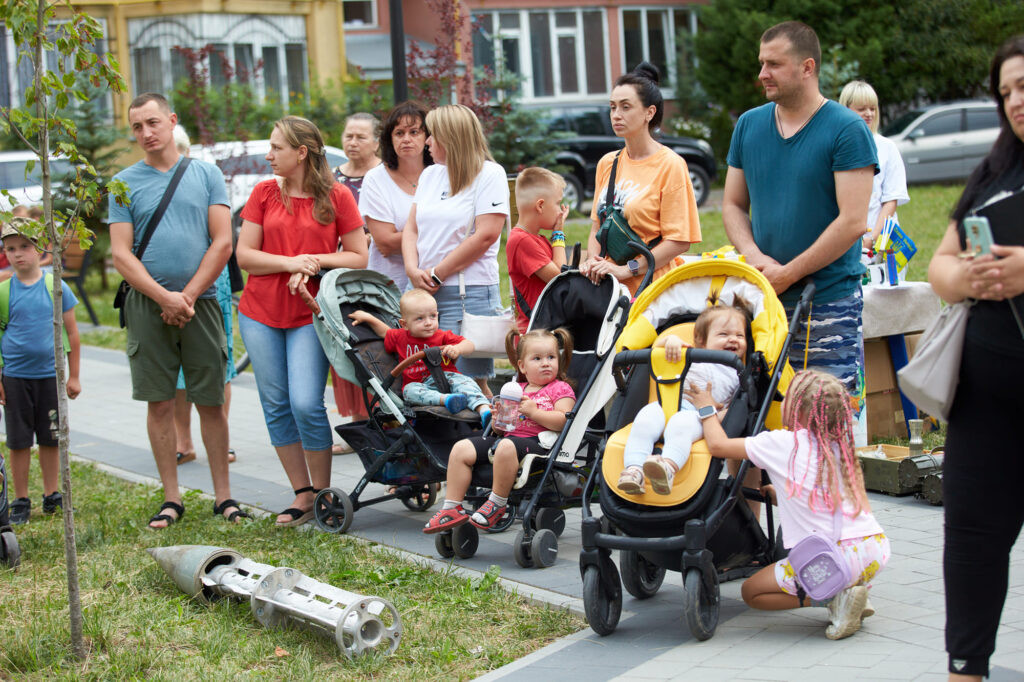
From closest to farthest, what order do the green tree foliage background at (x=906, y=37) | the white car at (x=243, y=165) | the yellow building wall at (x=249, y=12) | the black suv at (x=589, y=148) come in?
the white car at (x=243, y=165)
the black suv at (x=589, y=148)
the green tree foliage background at (x=906, y=37)
the yellow building wall at (x=249, y=12)

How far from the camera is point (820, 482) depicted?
4297 mm

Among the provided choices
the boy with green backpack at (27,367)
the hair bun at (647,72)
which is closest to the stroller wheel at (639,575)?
the hair bun at (647,72)

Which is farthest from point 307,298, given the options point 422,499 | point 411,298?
point 422,499

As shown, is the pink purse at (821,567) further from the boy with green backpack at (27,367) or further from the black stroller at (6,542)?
the boy with green backpack at (27,367)

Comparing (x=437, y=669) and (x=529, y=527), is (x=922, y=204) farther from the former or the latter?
(x=437, y=669)

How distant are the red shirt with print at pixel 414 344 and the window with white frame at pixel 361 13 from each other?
33261mm

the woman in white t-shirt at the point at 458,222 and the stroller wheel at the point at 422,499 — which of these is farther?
the stroller wheel at the point at 422,499

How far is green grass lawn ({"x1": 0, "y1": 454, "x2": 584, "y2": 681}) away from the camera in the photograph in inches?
173

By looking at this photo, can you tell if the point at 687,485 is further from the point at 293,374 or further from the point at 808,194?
the point at 293,374

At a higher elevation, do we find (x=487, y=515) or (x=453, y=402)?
(x=453, y=402)

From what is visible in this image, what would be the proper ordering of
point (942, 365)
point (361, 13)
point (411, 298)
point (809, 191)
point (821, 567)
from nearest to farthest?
point (942, 365), point (821, 567), point (809, 191), point (411, 298), point (361, 13)

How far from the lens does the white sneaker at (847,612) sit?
167 inches

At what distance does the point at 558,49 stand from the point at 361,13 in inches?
279

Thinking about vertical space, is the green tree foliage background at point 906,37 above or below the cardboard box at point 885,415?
above
